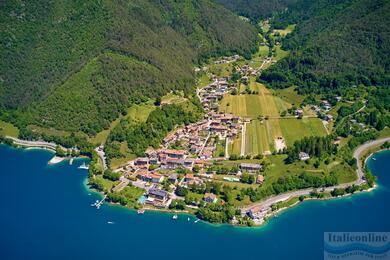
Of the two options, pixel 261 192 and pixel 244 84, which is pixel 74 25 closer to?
pixel 244 84

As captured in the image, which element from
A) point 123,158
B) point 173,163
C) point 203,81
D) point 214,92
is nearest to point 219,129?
point 173,163

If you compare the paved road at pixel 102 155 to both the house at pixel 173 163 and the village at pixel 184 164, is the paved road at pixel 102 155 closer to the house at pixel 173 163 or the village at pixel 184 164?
the village at pixel 184 164

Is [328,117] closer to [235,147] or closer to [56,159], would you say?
[235,147]

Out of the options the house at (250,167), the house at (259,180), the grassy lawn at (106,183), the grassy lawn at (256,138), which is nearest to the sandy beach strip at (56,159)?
the grassy lawn at (106,183)

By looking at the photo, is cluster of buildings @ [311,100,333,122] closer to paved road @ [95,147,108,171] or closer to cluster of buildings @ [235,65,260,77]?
cluster of buildings @ [235,65,260,77]

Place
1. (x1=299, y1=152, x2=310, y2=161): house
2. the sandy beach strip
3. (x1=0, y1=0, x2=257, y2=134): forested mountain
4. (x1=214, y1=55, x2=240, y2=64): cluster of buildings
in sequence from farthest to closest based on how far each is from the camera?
(x1=214, y1=55, x2=240, y2=64): cluster of buildings, (x1=0, y1=0, x2=257, y2=134): forested mountain, the sandy beach strip, (x1=299, y1=152, x2=310, y2=161): house

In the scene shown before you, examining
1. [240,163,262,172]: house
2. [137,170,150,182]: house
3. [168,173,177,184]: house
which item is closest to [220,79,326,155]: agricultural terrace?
[240,163,262,172]: house
